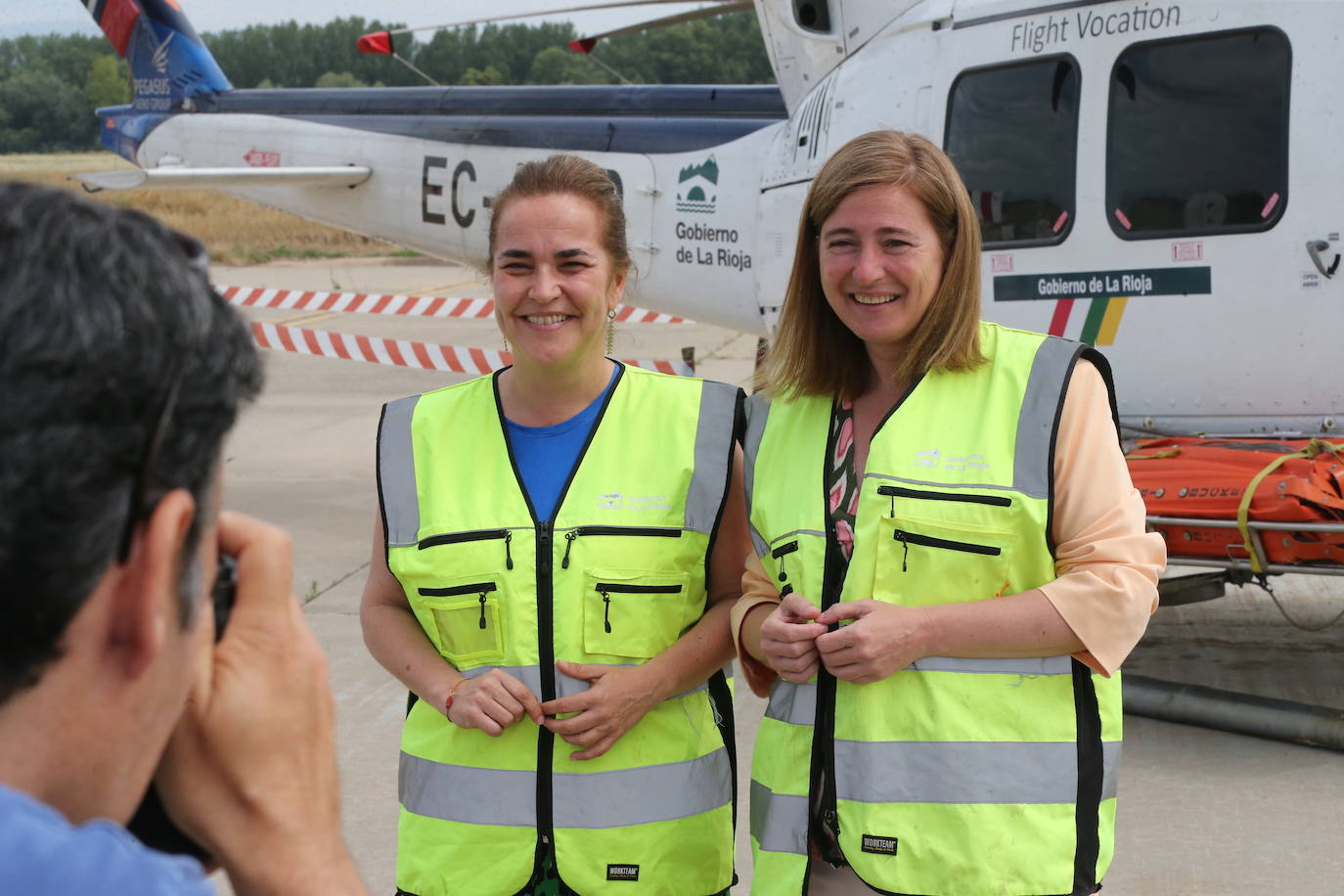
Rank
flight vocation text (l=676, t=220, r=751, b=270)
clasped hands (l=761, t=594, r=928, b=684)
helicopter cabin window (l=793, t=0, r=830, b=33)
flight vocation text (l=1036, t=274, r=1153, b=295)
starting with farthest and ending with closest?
flight vocation text (l=676, t=220, r=751, b=270) < helicopter cabin window (l=793, t=0, r=830, b=33) < flight vocation text (l=1036, t=274, r=1153, b=295) < clasped hands (l=761, t=594, r=928, b=684)

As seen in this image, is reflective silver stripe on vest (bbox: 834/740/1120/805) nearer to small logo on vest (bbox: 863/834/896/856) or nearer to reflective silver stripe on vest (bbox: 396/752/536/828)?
small logo on vest (bbox: 863/834/896/856)

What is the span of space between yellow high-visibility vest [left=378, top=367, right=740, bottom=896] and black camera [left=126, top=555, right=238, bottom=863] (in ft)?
4.19

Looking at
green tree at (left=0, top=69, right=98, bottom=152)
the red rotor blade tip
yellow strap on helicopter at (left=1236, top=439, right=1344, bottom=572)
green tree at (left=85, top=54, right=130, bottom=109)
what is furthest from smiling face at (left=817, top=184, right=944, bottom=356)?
green tree at (left=85, top=54, right=130, bottom=109)

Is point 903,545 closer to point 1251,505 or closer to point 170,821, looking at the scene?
point 170,821

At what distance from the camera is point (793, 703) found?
2.13 m

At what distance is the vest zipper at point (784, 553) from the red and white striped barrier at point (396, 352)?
6.47 metres

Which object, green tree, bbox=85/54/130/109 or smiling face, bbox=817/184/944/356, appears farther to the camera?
green tree, bbox=85/54/130/109

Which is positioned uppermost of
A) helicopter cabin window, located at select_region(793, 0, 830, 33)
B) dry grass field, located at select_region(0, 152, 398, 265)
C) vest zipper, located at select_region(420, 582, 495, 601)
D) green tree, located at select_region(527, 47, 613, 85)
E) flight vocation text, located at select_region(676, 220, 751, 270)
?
green tree, located at select_region(527, 47, 613, 85)

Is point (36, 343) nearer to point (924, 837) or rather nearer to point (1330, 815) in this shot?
point (924, 837)

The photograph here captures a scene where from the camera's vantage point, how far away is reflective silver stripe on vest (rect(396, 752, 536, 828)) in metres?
2.15

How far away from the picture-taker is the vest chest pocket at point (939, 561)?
2.04 metres

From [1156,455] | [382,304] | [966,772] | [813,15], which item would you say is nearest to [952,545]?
[966,772]

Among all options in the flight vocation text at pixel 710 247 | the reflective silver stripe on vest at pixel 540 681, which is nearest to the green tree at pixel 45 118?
the flight vocation text at pixel 710 247

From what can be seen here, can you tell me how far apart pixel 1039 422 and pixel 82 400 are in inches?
63.0
